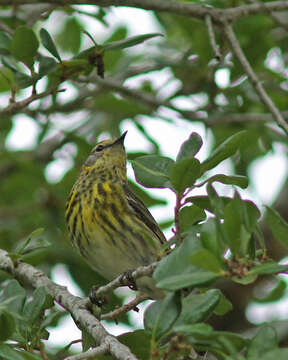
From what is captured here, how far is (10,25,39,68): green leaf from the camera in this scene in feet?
12.5

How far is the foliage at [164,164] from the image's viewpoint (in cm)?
245

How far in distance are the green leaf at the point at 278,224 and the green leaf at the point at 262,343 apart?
43 centimetres

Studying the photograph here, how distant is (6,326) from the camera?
2.86 meters

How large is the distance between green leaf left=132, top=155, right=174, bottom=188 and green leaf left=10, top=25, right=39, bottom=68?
132cm

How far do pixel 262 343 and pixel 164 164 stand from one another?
887 mm

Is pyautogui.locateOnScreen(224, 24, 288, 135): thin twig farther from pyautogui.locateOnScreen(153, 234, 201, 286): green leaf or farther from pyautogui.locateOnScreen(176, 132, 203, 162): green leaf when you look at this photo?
pyautogui.locateOnScreen(153, 234, 201, 286): green leaf

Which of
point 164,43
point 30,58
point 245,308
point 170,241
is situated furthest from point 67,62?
point 245,308

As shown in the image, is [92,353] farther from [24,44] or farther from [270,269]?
[24,44]

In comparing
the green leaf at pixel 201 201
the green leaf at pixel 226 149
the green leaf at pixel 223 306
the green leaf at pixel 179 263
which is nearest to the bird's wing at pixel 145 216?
the green leaf at pixel 223 306

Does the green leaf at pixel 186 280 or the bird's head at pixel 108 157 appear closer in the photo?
the green leaf at pixel 186 280

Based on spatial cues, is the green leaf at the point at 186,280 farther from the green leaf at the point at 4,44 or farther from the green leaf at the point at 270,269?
the green leaf at the point at 4,44

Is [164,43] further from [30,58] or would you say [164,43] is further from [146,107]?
[30,58]

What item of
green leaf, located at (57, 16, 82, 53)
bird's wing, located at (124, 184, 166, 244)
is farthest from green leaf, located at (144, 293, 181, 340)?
green leaf, located at (57, 16, 82, 53)

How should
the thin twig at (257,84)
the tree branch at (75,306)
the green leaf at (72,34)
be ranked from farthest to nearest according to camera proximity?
the green leaf at (72,34)
the thin twig at (257,84)
the tree branch at (75,306)
